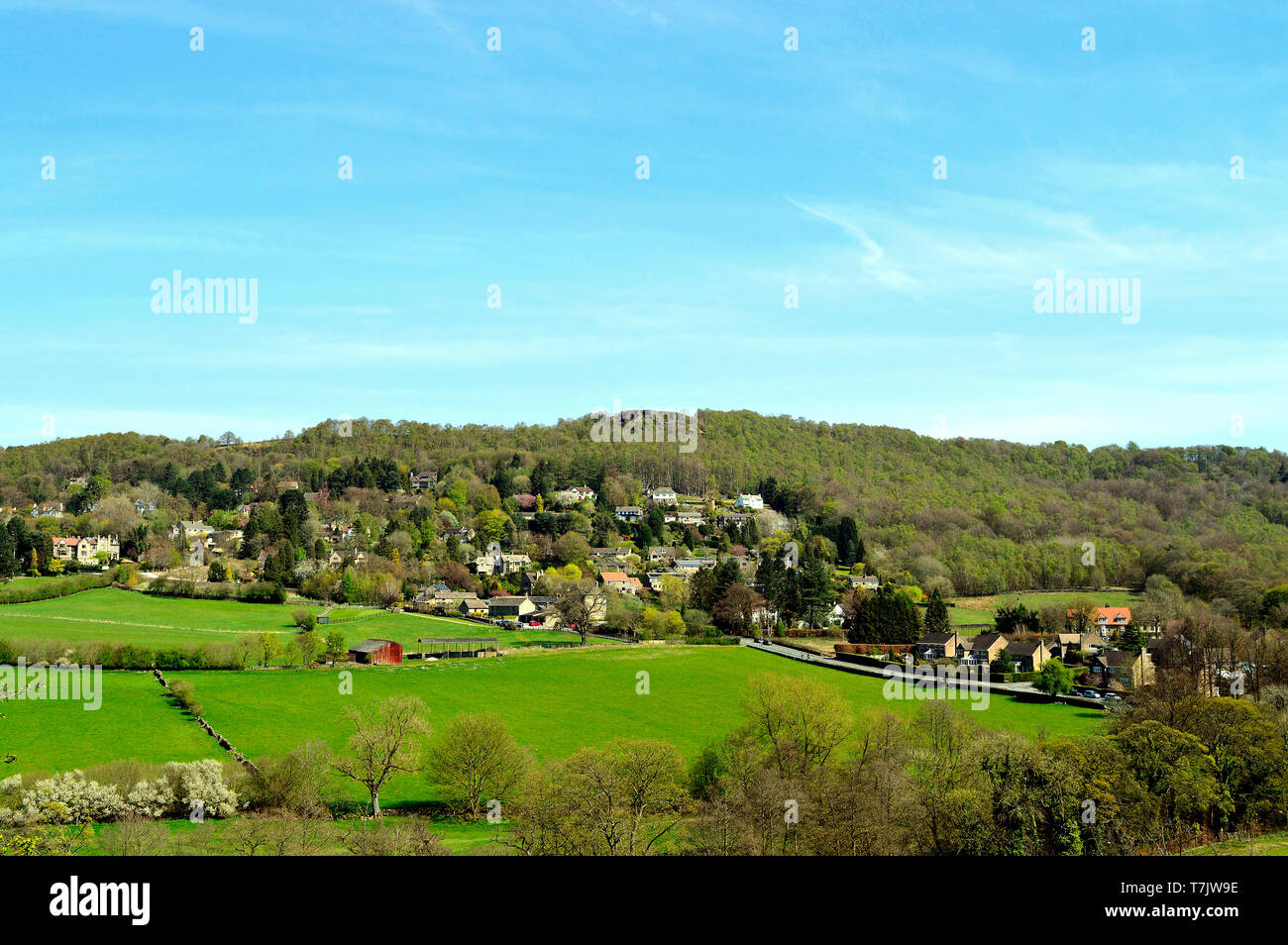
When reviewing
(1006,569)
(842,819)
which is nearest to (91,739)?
(842,819)

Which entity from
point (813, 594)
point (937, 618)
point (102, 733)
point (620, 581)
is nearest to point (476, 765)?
point (102, 733)

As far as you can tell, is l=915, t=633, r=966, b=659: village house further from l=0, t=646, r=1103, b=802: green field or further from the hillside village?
l=0, t=646, r=1103, b=802: green field

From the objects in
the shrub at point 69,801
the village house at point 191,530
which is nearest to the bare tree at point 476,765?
the shrub at point 69,801

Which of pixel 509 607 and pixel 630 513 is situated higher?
pixel 630 513

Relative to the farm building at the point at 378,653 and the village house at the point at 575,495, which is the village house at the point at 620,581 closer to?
the farm building at the point at 378,653

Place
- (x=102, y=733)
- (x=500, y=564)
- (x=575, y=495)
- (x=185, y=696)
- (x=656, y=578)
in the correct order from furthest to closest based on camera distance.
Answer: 1. (x=575, y=495)
2. (x=500, y=564)
3. (x=656, y=578)
4. (x=185, y=696)
5. (x=102, y=733)

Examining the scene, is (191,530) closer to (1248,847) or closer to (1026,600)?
(1026,600)
